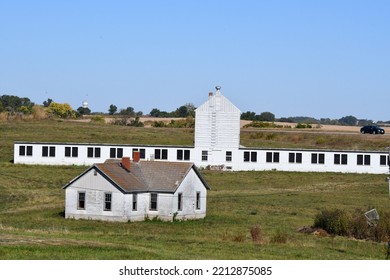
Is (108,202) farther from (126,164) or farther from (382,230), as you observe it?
(382,230)

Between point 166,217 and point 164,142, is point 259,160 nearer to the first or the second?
point 164,142

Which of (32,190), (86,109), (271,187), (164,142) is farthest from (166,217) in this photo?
(86,109)

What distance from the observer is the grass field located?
94.4ft

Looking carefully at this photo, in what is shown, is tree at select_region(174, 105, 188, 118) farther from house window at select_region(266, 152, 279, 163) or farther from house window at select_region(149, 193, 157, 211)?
house window at select_region(149, 193, 157, 211)

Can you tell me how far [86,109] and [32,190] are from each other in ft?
392

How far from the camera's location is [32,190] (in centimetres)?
6494

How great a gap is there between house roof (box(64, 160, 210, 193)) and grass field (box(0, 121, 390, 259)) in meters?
2.42

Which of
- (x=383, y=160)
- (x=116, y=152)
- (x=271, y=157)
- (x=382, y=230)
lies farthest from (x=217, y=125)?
(x=382, y=230)

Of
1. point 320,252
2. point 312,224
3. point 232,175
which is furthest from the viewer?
point 232,175

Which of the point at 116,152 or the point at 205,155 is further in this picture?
the point at 205,155

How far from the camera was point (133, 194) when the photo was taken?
52062 mm

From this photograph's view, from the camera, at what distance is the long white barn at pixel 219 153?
8019 centimetres

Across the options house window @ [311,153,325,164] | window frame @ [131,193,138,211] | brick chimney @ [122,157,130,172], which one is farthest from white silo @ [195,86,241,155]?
window frame @ [131,193,138,211]

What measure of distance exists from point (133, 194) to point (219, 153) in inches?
1172
